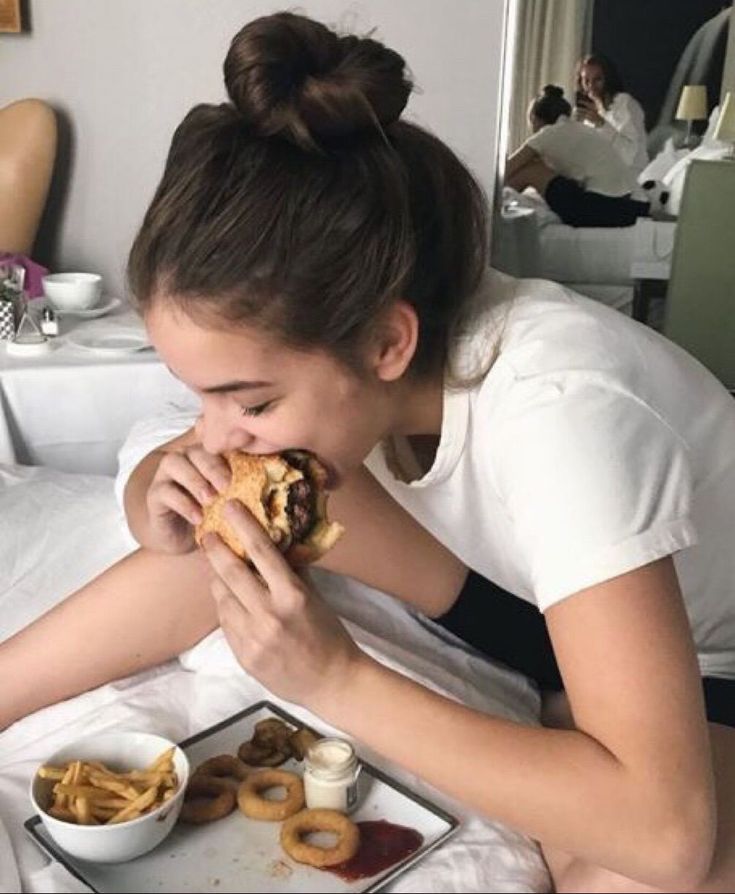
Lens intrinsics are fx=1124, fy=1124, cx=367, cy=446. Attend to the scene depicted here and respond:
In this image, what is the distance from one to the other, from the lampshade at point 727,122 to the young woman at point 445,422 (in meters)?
1.11

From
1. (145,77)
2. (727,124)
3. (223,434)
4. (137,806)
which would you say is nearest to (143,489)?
(223,434)

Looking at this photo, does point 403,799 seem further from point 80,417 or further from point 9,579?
point 80,417

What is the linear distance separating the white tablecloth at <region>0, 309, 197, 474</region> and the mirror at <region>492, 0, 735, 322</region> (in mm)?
650

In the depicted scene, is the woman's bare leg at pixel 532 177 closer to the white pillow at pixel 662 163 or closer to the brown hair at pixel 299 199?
the white pillow at pixel 662 163

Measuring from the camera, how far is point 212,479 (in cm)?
53

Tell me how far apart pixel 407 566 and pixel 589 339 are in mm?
275

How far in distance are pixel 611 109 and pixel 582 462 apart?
1214mm

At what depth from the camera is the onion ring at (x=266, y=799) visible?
39 cm

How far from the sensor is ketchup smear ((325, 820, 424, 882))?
36 cm

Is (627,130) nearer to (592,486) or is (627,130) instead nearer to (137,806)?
(592,486)

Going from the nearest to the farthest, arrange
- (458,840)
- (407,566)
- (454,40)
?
(458,840) < (407,566) < (454,40)

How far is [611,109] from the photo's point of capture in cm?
154

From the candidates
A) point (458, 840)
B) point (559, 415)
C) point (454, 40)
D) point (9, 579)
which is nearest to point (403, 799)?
point (458, 840)

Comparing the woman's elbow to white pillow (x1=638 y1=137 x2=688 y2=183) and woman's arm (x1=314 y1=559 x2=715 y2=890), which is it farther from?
white pillow (x1=638 y1=137 x2=688 y2=183)
